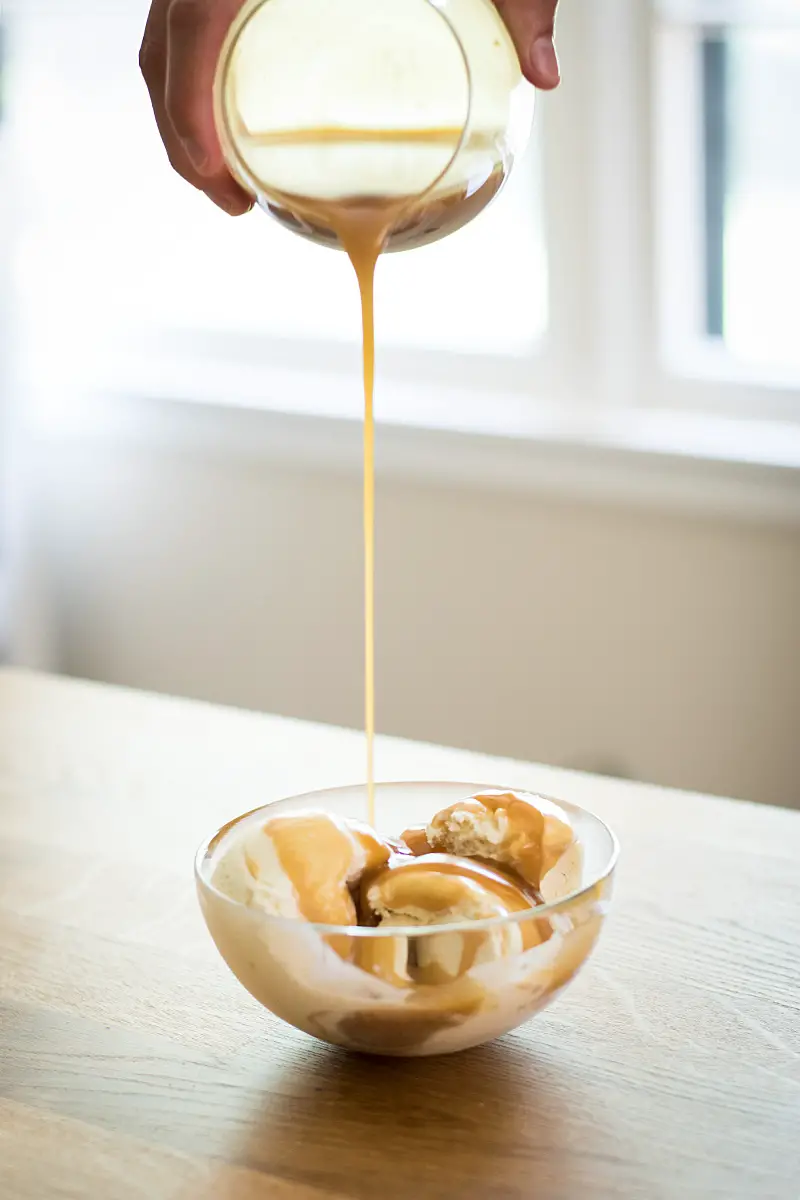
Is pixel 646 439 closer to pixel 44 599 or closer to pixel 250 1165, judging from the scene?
pixel 44 599

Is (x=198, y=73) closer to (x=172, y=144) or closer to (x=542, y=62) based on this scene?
(x=172, y=144)

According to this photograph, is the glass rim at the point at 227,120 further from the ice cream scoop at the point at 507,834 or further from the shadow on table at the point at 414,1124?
the shadow on table at the point at 414,1124

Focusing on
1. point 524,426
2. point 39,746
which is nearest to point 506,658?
point 524,426

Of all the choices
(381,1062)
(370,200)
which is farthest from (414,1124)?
(370,200)

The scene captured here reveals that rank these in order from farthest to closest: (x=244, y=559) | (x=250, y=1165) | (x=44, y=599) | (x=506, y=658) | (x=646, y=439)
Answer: (x=44, y=599)
(x=244, y=559)
(x=506, y=658)
(x=646, y=439)
(x=250, y=1165)

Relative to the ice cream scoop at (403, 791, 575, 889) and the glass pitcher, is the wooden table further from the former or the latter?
the glass pitcher

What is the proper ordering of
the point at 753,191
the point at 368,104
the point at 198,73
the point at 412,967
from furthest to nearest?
1. the point at 753,191
2. the point at 198,73
3. the point at 368,104
4. the point at 412,967
